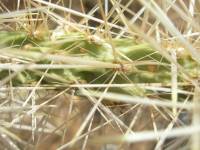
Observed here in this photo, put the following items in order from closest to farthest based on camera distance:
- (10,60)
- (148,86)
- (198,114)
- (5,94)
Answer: (198,114) < (148,86) < (10,60) < (5,94)

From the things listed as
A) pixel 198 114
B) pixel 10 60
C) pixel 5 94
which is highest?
pixel 198 114

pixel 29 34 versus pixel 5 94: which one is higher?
pixel 29 34

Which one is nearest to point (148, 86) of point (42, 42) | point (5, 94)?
point (42, 42)

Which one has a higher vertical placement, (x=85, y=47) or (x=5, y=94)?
(x=85, y=47)

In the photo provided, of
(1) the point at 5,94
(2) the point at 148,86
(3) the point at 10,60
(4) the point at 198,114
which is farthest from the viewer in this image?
(1) the point at 5,94

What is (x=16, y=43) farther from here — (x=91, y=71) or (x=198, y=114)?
(x=198, y=114)

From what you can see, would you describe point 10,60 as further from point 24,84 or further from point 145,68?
point 145,68

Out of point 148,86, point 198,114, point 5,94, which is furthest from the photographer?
point 5,94

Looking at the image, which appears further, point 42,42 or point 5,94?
point 5,94

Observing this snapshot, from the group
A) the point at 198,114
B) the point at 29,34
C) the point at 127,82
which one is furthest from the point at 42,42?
the point at 198,114
